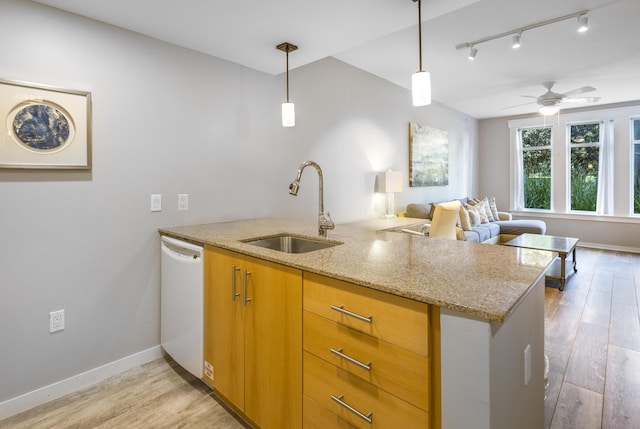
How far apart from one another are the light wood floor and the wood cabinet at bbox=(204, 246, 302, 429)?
0.22 meters

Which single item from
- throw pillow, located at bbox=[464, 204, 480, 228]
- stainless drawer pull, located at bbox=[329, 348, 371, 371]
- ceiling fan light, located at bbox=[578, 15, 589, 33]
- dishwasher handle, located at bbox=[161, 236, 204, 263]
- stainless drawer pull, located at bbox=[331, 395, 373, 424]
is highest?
ceiling fan light, located at bbox=[578, 15, 589, 33]

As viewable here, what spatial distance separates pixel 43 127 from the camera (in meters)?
1.88

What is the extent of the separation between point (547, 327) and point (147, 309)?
317cm

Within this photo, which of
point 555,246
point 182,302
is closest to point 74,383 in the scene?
point 182,302

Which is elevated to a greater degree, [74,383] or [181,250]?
[181,250]

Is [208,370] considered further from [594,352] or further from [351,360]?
[594,352]

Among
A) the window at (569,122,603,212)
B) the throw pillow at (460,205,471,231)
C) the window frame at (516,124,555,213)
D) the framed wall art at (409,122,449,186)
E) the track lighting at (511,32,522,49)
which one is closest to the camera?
the track lighting at (511,32,522,49)

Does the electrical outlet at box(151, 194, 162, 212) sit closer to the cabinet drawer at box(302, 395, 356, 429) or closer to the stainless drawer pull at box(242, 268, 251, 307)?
the stainless drawer pull at box(242, 268, 251, 307)

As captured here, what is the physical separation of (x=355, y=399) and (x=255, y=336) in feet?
1.96

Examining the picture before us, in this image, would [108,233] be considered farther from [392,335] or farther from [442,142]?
[442,142]

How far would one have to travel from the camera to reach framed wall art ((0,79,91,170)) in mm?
1778

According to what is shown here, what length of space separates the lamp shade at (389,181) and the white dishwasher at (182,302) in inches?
106

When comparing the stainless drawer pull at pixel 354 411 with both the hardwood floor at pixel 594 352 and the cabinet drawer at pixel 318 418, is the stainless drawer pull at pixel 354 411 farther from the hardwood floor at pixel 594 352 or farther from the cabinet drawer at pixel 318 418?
the hardwood floor at pixel 594 352

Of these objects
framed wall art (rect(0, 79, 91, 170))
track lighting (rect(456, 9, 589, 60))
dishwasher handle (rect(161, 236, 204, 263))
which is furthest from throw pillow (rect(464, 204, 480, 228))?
framed wall art (rect(0, 79, 91, 170))
